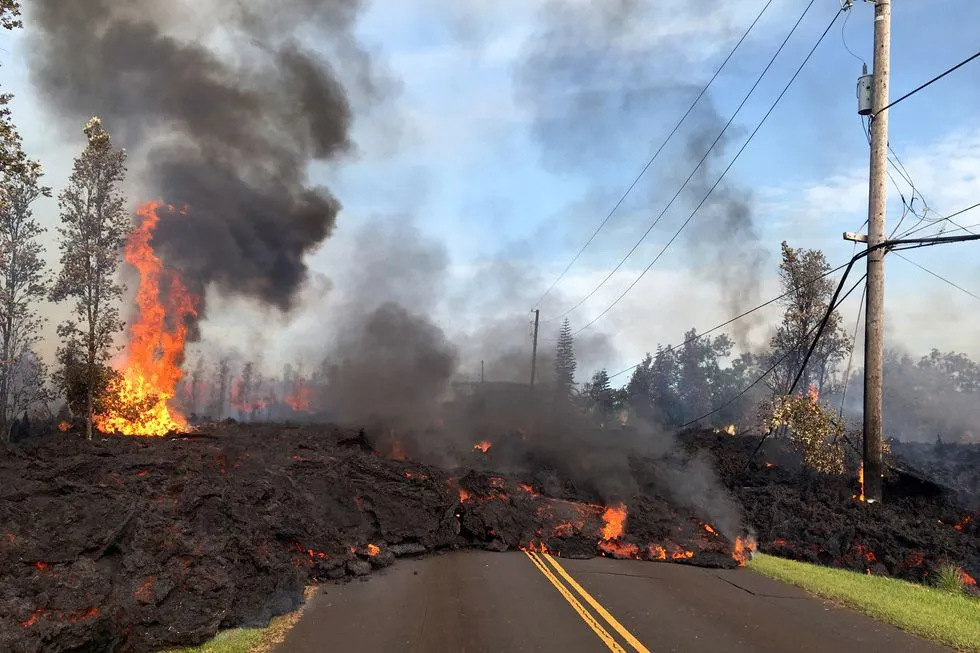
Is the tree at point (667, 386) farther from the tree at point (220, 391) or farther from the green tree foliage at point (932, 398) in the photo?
the tree at point (220, 391)

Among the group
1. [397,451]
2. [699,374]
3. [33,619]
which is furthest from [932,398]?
[33,619]

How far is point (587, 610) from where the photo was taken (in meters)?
8.66

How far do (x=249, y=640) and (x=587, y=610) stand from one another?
14.7 ft

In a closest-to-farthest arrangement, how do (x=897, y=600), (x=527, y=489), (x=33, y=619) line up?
(x=33, y=619) → (x=897, y=600) → (x=527, y=489)

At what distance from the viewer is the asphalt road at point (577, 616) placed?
285 inches

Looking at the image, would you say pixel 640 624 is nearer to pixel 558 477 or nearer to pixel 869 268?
pixel 869 268

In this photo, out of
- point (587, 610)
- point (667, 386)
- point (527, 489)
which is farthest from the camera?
point (667, 386)

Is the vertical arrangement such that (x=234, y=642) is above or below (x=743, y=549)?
above

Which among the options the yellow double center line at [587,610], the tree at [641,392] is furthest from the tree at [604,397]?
the yellow double center line at [587,610]

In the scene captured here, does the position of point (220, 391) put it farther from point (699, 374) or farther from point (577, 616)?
point (577, 616)

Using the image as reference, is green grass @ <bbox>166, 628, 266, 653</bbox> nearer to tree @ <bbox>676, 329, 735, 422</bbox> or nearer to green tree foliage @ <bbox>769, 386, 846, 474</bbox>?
green tree foliage @ <bbox>769, 386, 846, 474</bbox>

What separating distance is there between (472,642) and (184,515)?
5614 millimetres

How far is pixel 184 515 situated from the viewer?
32.9ft

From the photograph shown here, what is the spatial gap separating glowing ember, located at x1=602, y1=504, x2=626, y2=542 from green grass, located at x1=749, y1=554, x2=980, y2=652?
298 cm
